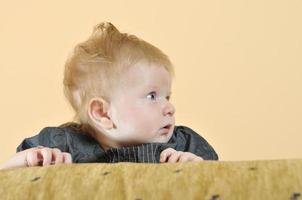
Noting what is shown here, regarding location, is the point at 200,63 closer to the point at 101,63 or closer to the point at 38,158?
the point at 101,63

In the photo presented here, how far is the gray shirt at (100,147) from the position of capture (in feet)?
3.07

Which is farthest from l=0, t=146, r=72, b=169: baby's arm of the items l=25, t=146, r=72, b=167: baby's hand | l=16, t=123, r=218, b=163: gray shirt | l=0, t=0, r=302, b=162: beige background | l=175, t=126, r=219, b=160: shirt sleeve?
l=0, t=0, r=302, b=162: beige background

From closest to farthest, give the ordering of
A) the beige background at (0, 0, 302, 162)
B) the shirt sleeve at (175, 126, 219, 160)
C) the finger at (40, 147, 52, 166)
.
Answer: the finger at (40, 147, 52, 166), the shirt sleeve at (175, 126, 219, 160), the beige background at (0, 0, 302, 162)

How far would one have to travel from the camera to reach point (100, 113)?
1005mm

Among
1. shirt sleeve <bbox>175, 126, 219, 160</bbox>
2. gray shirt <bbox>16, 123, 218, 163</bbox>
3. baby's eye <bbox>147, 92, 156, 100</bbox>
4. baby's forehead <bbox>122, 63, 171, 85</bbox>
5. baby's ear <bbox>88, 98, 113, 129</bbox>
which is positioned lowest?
shirt sleeve <bbox>175, 126, 219, 160</bbox>

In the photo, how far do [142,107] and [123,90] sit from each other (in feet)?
0.14

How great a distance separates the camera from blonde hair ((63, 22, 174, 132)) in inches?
39.5

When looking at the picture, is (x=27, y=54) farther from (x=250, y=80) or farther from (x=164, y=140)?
(x=164, y=140)

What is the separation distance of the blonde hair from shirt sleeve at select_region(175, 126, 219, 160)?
0.40ft

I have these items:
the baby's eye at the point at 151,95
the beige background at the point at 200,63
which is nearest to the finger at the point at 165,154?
the baby's eye at the point at 151,95

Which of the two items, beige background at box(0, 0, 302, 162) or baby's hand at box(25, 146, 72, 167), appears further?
beige background at box(0, 0, 302, 162)

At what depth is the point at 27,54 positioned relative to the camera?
1.69 meters

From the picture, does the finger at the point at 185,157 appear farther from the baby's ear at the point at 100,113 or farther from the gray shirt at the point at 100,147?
the baby's ear at the point at 100,113

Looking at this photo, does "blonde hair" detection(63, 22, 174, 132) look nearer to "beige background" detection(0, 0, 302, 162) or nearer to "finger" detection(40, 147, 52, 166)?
"finger" detection(40, 147, 52, 166)
